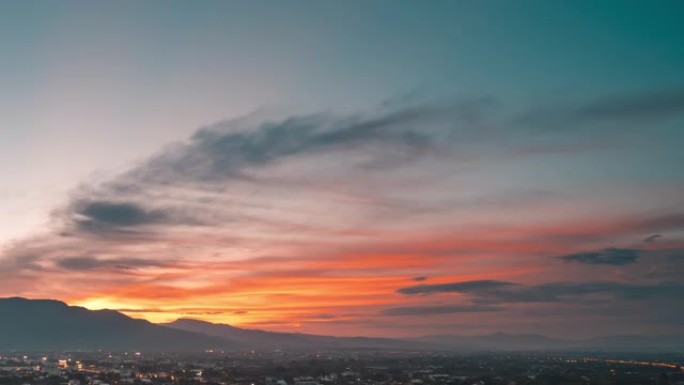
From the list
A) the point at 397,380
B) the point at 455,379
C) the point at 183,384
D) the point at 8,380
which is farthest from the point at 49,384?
the point at 455,379

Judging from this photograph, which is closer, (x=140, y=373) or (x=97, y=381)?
(x=97, y=381)

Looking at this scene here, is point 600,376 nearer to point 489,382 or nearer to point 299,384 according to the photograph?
point 489,382

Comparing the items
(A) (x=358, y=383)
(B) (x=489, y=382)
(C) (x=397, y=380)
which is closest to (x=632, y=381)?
(B) (x=489, y=382)

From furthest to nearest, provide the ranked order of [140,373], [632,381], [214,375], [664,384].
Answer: [140,373], [214,375], [632,381], [664,384]

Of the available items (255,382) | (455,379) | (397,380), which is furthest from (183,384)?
(455,379)

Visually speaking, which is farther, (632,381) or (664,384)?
(632,381)

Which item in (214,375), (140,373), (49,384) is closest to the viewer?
(49,384)

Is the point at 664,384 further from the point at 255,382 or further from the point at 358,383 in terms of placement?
the point at 255,382

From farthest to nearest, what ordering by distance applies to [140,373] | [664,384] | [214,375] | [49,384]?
[140,373]
[214,375]
[664,384]
[49,384]

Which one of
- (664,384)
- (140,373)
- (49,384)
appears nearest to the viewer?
(49,384)
